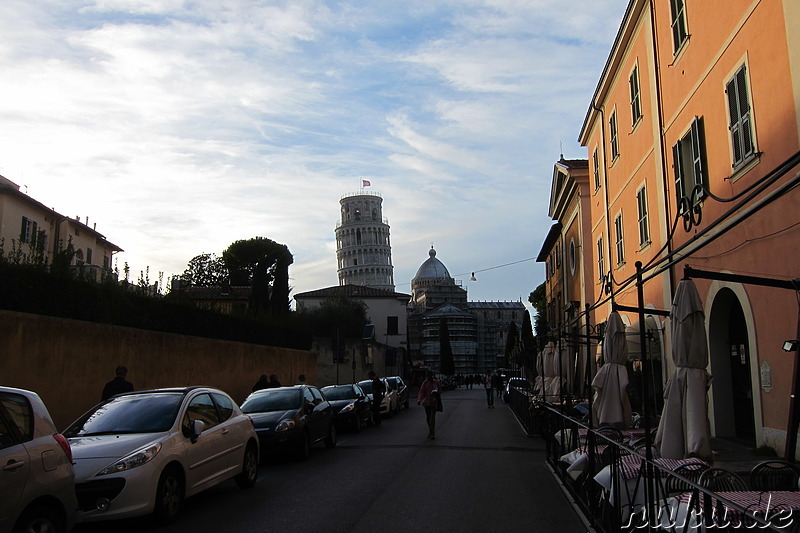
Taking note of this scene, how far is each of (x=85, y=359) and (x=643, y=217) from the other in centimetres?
1409

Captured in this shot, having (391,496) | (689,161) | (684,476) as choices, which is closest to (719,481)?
(684,476)

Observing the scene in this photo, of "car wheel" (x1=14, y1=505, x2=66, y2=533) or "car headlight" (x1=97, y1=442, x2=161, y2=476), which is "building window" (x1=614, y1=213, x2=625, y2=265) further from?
"car wheel" (x1=14, y1=505, x2=66, y2=533)

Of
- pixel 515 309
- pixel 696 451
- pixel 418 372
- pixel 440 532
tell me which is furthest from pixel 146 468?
pixel 515 309

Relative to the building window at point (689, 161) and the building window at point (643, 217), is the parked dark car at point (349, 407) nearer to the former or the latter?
the building window at point (643, 217)

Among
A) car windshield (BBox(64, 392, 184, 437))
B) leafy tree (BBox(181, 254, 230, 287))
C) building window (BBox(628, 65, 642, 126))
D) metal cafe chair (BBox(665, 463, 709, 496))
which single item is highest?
leafy tree (BBox(181, 254, 230, 287))

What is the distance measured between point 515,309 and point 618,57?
135698 mm

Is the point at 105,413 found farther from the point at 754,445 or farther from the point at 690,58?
the point at 690,58

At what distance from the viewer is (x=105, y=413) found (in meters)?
9.07

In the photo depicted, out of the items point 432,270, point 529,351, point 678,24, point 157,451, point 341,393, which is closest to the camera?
point 157,451

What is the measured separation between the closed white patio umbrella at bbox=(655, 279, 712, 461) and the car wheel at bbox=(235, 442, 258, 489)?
585 centimetres

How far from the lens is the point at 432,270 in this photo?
148750 mm

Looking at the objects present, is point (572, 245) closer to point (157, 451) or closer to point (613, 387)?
point (613, 387)

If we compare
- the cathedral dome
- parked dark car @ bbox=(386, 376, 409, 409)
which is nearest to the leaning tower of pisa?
the cathedral dome

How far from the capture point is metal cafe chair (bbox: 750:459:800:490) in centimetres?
609
